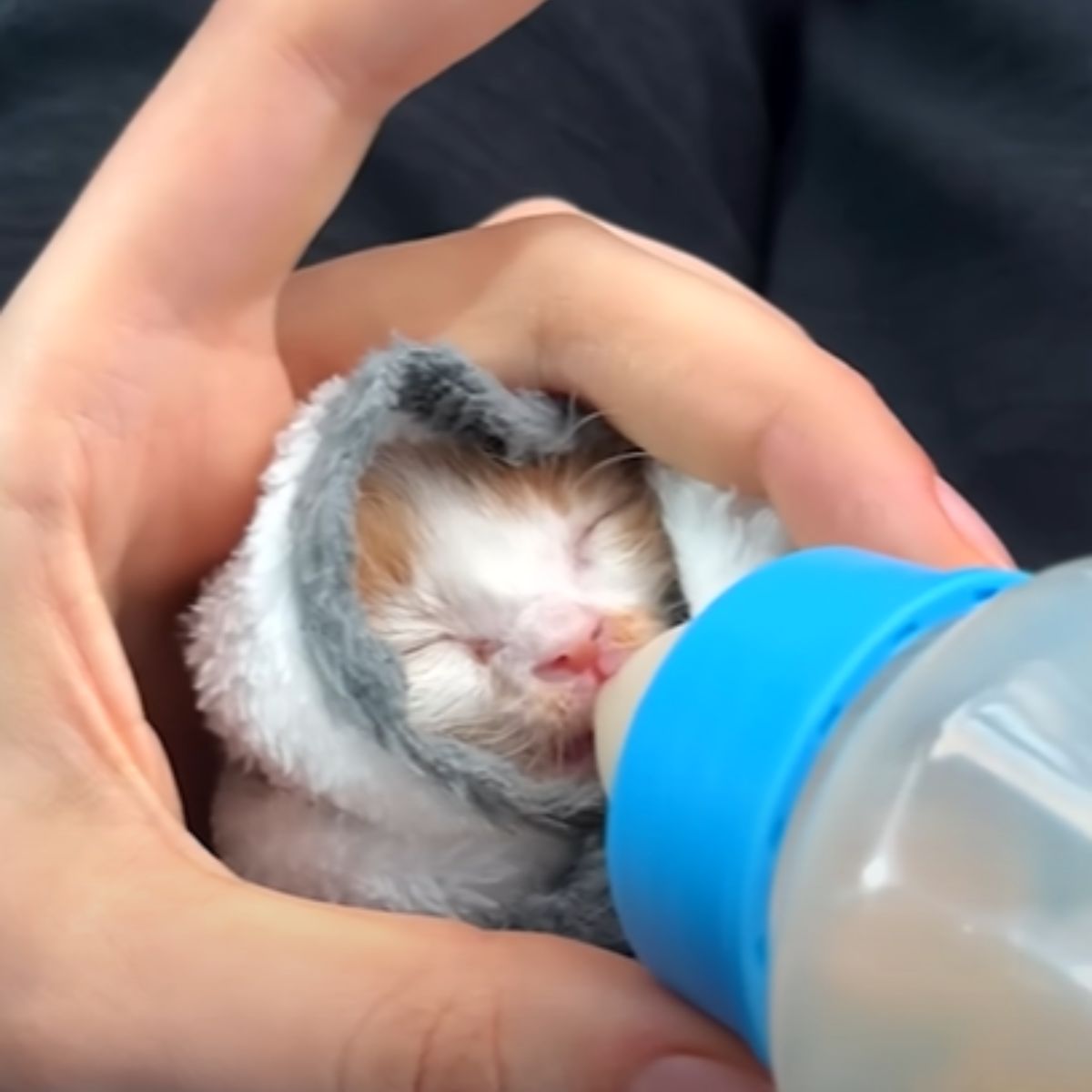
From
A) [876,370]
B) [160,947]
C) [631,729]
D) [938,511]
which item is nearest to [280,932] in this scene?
[160,947]

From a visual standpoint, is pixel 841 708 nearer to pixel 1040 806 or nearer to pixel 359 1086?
pixel 1040 806

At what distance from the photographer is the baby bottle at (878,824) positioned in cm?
27

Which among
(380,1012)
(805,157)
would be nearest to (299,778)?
(380,1012)

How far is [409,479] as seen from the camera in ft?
2.04

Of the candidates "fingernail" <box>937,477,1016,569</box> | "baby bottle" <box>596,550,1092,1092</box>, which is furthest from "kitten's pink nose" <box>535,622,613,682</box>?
"baby bottle" <box>596,550,1092,1092</box>

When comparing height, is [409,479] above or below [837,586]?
below

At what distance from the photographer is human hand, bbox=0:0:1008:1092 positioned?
1.30ft

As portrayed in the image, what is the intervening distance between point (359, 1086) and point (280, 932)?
0.15ft

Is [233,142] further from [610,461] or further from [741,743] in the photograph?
[741,743]

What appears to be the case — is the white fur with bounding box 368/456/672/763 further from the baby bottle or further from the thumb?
the baby bottle

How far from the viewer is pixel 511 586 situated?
60cm

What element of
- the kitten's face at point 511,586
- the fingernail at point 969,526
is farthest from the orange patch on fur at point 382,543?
the fingernail at point 969,526

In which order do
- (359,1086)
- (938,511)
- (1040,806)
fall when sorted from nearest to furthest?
(1040,806) < (359,1086) < (938,511)

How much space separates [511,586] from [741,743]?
1.00ft
